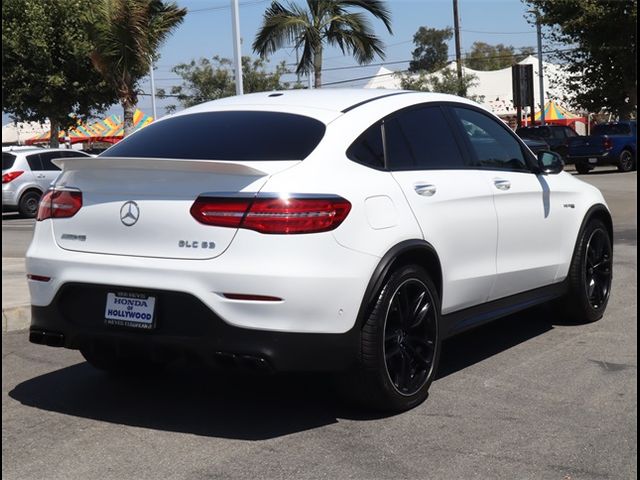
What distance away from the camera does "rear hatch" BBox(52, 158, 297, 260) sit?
4391 mm

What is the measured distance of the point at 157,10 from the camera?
2169 centimetres

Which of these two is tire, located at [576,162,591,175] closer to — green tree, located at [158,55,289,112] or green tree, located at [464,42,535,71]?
green tree, located at [158,55,289,112]

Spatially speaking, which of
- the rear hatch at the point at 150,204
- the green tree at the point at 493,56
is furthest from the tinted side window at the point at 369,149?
the green tree at the point at 493,56

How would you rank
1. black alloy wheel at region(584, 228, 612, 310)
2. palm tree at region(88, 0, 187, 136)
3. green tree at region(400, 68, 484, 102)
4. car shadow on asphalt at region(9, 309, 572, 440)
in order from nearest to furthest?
1. car shadow on asphalt at region(9, 309, 572, 440)
2. black alloy wheel at region(584, 228, 612, 310)
3. palm tree at region(88, 0, 187, 136)
4. green tree at region(400, 68, 484, 102)

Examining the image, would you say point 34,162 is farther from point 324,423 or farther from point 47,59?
point 324,423

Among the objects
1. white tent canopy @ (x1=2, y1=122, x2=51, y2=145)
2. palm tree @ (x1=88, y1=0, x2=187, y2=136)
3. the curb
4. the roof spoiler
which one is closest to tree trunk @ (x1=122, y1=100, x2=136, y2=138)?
palm tree @ (x1=88, y1=0, x2=187, y2=136)

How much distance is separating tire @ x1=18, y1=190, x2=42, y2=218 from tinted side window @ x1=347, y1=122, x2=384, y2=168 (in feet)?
58.5

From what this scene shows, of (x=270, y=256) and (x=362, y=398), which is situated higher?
(x=270, y=256)

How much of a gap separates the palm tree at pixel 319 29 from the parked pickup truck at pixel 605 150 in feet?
40.2

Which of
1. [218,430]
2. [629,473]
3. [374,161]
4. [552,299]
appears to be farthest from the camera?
[552,299]

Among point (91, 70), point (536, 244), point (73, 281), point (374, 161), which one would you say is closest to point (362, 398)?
point (374, 161)

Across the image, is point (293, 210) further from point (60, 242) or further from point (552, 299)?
point (552, 299)

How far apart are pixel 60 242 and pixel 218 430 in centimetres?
130

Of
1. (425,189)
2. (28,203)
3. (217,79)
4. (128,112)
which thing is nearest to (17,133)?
(217,79)
